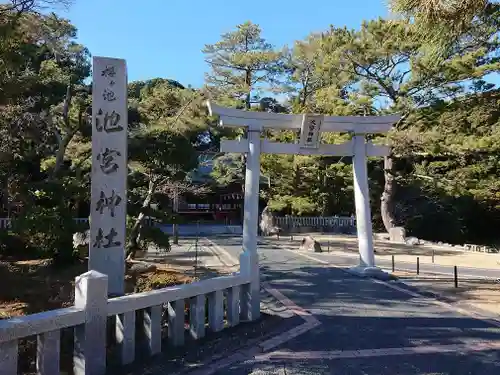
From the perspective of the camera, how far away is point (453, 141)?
18.6 m

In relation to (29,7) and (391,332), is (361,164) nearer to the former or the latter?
(391,332)

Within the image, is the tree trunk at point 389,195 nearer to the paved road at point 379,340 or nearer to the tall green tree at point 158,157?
the tall green tree at point 158,157

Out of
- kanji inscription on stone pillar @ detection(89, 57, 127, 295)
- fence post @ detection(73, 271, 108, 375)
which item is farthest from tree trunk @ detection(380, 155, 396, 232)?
Answer: fence post @ detection(73, 271, 108, 375)

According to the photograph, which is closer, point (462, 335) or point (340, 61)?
point (462, 335)

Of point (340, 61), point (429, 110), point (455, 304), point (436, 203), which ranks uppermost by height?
point (340, 61)

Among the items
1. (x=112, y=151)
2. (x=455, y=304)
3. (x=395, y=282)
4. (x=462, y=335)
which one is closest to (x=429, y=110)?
(x=395, y=282)

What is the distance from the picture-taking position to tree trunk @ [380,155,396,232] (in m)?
25.1

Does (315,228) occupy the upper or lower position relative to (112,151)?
lower

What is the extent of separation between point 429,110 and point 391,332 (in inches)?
620

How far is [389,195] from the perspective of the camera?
25734 mm

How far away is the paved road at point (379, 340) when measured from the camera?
16.0 feet

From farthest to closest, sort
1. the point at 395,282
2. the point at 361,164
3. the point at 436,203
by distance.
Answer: the point at 436,203, the point at 361,164, the point at 395,282

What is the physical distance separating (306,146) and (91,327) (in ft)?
27.7

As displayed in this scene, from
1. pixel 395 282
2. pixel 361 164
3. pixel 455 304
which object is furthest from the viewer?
pixel 361 164
